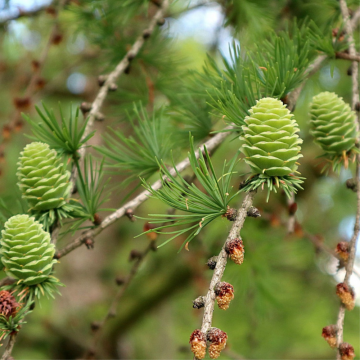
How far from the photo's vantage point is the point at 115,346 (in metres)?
1.86

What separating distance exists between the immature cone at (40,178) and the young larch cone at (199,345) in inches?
15.0

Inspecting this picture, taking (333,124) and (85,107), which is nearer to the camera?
(333,124)

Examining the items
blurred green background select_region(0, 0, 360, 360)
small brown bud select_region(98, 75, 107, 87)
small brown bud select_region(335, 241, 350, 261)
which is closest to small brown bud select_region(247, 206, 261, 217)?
small brown bud select_region(335, 241, 350, 261)

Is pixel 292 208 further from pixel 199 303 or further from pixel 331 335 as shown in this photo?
pixel 199 303

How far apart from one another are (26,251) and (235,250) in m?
0.36

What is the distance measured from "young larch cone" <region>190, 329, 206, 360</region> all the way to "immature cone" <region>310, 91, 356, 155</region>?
44cm

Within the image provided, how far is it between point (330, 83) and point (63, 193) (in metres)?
1.17

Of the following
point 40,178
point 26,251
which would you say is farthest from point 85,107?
point 26,251

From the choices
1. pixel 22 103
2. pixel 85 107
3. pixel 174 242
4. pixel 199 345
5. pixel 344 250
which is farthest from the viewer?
pixel 174 242

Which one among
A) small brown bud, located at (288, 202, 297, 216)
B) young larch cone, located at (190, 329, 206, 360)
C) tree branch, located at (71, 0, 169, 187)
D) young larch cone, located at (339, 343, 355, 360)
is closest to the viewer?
young larch cone, located at (190, 329, 206, 360)

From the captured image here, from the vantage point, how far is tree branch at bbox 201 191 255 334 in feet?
→ 1.61

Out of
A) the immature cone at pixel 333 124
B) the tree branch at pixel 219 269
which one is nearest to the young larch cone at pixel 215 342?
the tree branch at pixel 219 269

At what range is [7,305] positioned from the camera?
1.93 feet

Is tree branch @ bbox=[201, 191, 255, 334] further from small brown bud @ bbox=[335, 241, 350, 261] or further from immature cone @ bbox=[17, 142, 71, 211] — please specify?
immature cone @ bbox=[17, 142, 71, 211]
